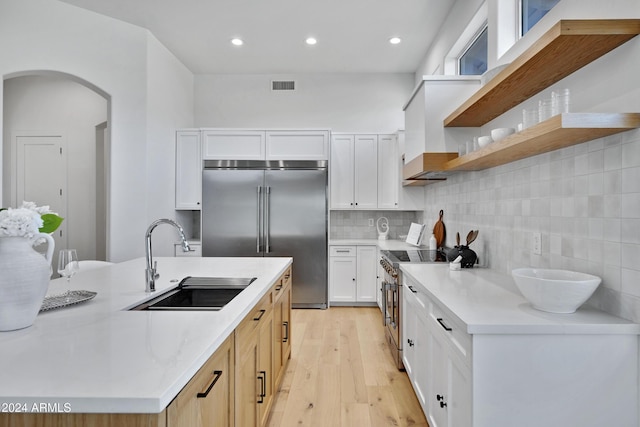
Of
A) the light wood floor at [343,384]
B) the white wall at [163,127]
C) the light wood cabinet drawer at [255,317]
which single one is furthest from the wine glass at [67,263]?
the white wall at [163,127]

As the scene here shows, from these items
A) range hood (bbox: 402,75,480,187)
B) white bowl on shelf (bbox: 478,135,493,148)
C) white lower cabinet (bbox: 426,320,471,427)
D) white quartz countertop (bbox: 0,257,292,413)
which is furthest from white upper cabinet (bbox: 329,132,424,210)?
white quartz countertop (bbox: 0,257,292,413)

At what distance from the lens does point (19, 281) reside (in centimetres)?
112

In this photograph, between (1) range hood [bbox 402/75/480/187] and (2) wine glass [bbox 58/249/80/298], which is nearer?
(2) wine glass [bbox 58/249/80/298]

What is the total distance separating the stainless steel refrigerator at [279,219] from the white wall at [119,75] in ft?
2.83

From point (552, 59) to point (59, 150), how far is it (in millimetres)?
5898

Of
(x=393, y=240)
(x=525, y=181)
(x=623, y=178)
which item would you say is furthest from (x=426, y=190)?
(x=623, y=178)

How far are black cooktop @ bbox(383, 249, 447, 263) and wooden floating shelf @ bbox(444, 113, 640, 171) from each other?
1194mm

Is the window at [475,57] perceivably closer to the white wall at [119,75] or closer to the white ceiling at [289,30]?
the white ceiling at [289,30]

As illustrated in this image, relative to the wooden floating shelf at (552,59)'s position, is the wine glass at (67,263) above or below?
below

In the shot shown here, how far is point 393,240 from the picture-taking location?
4.94 metres

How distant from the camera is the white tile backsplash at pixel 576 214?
1347 millimetres

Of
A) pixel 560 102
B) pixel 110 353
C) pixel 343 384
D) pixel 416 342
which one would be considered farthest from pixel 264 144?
pixel 110 353

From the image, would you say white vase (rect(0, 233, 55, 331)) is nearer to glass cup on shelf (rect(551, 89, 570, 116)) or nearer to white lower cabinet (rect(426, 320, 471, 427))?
white lower cabinet (rect(426, 320, 471, 427))

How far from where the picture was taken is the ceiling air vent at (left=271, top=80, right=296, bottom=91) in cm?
525
